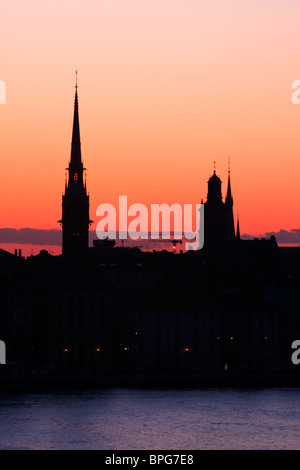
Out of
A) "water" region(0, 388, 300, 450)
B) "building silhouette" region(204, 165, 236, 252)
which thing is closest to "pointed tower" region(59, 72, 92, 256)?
"building silhouette" region(204, 165, 236, 252)

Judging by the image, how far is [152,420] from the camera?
61.5 meters

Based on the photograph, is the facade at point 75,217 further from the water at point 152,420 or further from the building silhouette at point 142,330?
the water at point 152,420

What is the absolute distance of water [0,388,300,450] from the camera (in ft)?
185

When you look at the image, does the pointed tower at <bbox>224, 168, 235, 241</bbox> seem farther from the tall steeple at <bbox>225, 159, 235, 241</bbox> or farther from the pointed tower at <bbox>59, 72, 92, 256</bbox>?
the pointed tower at <bbox>59, 72, 92, 256</bbox>

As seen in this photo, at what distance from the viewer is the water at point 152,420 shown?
185 feet

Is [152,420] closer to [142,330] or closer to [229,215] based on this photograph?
[142,330]

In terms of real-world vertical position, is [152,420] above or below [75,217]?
below

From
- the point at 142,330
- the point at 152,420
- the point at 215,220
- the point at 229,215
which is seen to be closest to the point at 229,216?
the point at 229,215

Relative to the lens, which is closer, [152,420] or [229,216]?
Result: [152,420]

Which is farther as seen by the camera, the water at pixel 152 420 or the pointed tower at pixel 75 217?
the pointed tower at pixel 75 217

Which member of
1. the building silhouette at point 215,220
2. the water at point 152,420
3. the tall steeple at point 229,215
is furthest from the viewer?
the tall steeple at point 229,215

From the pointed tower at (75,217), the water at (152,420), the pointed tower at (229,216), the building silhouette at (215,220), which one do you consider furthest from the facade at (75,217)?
the water at (152,420)

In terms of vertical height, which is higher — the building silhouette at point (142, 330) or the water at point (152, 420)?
the building silhouette at point (142, 330)

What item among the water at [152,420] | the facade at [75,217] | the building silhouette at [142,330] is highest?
the facade at [75,217]
